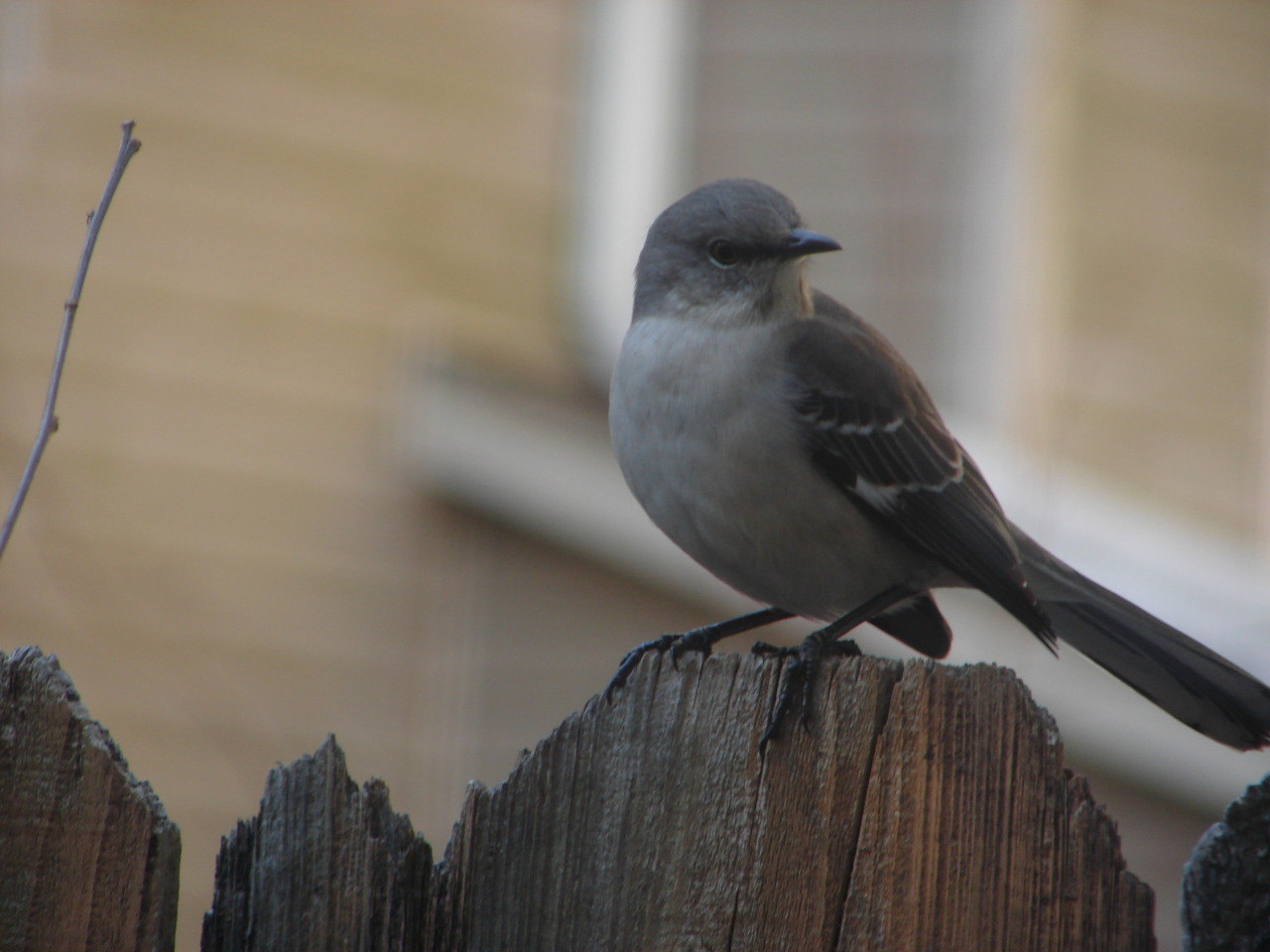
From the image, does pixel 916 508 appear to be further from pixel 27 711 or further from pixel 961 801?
pixel 27 711

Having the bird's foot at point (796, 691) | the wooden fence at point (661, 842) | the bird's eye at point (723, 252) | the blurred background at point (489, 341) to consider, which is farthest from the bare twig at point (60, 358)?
the blurred background at point (489, 341)

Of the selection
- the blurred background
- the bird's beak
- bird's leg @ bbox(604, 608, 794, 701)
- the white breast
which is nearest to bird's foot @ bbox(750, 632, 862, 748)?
bird's leg @ bbox(604, 608, 794, 701)

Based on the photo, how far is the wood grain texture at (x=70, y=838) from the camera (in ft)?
5.62

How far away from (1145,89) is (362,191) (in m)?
3.90

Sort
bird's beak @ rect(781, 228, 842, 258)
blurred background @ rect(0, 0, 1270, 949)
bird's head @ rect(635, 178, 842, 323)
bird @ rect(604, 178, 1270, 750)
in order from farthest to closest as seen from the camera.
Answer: blurred background @ rect(0, 0, 1270, 949)
bird's head @ rect(635, 178, 842, 323)
bird's beak @ rect(781, 228, 842, 258)
bird @ rect(604, 178, 1270, 750)

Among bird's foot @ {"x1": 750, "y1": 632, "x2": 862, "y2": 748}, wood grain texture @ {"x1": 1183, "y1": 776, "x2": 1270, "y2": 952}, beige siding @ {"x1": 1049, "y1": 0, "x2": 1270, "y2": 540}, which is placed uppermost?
beige siding @ {"x1": 1049, "y1": 0, "x2": 1270, "y2": 540}

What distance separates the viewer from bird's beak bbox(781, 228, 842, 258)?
3584 millimetres

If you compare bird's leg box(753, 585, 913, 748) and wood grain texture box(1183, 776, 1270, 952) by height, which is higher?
bird's leg box(753, 585, 913, 748)

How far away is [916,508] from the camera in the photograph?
3422 mm

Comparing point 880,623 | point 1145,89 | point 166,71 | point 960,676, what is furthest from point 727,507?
point 1145,89

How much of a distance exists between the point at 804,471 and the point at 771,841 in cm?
155

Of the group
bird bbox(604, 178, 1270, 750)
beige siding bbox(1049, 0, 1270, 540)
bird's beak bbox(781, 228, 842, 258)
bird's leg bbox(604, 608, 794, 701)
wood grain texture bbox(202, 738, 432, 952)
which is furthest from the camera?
beige siding bbox(1049, 0, 1270, 540)

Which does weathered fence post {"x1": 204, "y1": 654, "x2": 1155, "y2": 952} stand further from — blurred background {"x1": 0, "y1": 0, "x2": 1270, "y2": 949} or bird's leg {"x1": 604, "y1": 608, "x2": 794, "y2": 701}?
blurred background {"x1": 0, "y1": 0, "x2": 1270, "y2": 949}

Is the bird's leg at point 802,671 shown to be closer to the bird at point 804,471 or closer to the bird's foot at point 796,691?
the bird's foot at point 796,691
